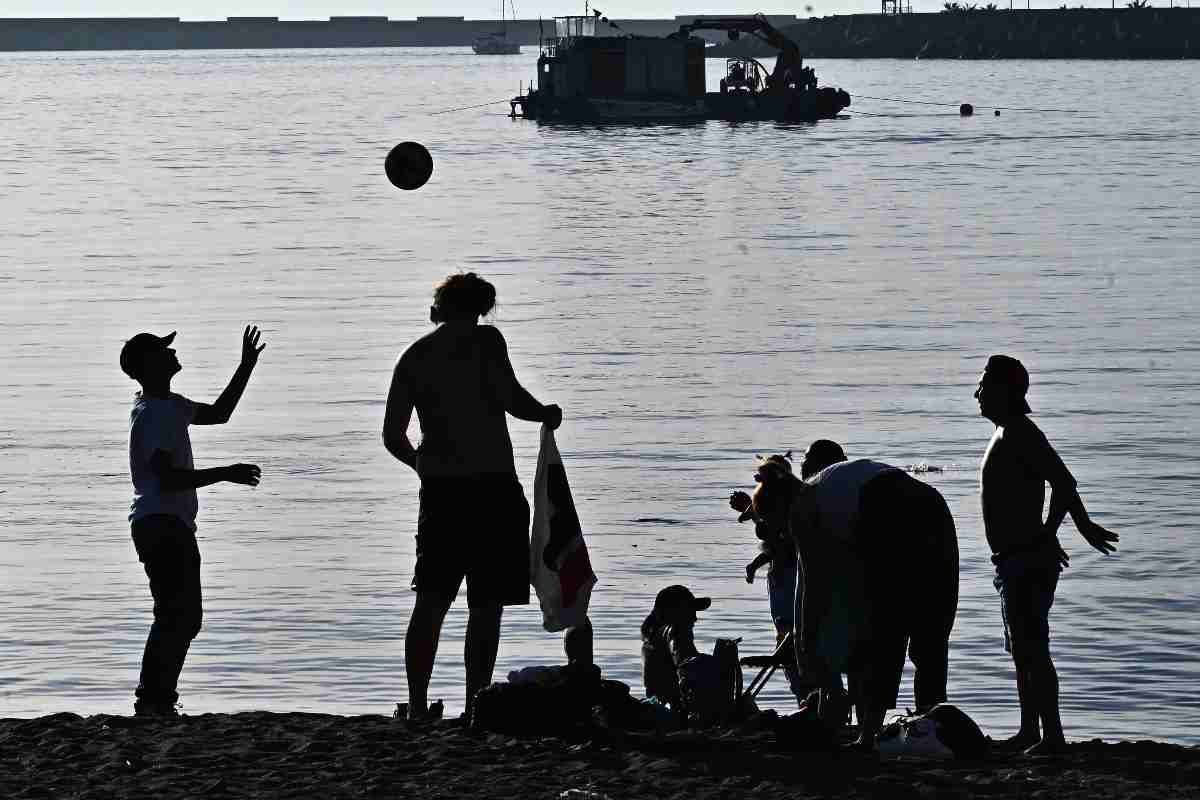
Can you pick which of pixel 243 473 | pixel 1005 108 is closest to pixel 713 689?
pixel 243 473

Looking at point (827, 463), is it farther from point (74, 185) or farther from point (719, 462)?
point (74, 185)

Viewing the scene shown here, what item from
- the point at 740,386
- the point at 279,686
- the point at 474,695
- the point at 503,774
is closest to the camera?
the point at 503,774

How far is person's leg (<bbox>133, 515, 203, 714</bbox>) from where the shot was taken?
7.43 meters

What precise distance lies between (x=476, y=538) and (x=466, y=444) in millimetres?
320

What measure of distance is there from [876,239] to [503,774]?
3010 cm

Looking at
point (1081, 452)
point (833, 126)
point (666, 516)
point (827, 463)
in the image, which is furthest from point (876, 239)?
point (833, 126)

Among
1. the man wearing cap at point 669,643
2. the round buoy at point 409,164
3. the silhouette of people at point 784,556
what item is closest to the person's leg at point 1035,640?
the silhouette of people at point 784,556

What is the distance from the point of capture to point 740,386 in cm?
1888

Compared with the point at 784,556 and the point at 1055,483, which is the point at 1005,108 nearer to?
the point at 784,556

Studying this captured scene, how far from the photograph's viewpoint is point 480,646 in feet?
24.6

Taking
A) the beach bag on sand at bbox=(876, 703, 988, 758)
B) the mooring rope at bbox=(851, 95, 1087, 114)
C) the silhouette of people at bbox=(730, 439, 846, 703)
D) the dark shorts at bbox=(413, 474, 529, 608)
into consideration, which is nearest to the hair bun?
the dark shorts at bbox=(413, 474, 529, 608)

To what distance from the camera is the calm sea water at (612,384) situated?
1007cm

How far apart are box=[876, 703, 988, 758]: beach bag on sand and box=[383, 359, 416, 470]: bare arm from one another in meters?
1.86

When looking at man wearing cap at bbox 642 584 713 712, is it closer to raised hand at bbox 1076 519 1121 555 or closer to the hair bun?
the hair bun
